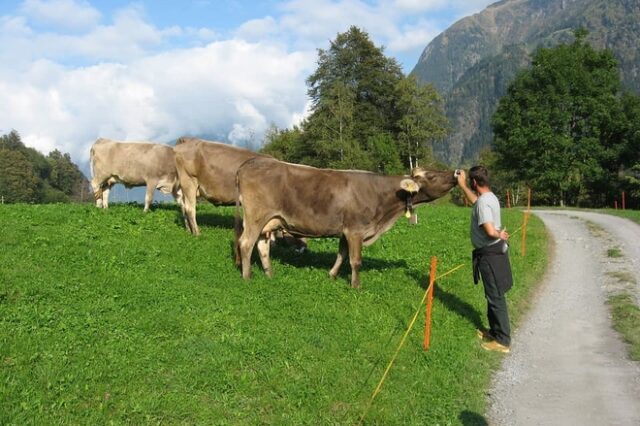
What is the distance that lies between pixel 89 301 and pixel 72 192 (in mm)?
140146

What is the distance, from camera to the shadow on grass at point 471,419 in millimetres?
6953

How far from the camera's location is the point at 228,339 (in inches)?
338

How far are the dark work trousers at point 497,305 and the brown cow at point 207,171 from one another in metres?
8.73

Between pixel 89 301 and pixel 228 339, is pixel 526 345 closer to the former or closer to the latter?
pixel 228 339

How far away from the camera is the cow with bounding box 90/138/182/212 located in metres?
20.2

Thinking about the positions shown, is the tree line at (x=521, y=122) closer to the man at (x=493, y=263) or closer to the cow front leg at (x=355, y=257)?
the cow front leg at (x=355, y=257)

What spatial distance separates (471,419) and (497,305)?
9.52 feet

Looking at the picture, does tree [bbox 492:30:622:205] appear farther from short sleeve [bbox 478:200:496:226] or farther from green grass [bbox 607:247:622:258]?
short sleeve [bbox 478:200:496:226]

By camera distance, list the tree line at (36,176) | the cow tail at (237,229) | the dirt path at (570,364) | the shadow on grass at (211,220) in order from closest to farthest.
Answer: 1. the dirt path at (570,364)
2. the cow tail at (237,229)
3. the shadow on grass at (211,220)
4. the tree line at (36,176)

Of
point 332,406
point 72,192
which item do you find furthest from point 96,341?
point 72,192

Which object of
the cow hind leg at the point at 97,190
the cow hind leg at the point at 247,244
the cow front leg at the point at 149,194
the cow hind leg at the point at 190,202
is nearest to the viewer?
the cow hind leg at the point at 247,244

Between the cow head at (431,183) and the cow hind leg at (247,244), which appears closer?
the cow hind leg at (247,244)

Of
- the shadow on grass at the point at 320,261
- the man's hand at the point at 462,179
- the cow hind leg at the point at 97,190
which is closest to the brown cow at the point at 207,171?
the shadow on grass at the point at 320,261

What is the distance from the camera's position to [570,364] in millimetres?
8922
